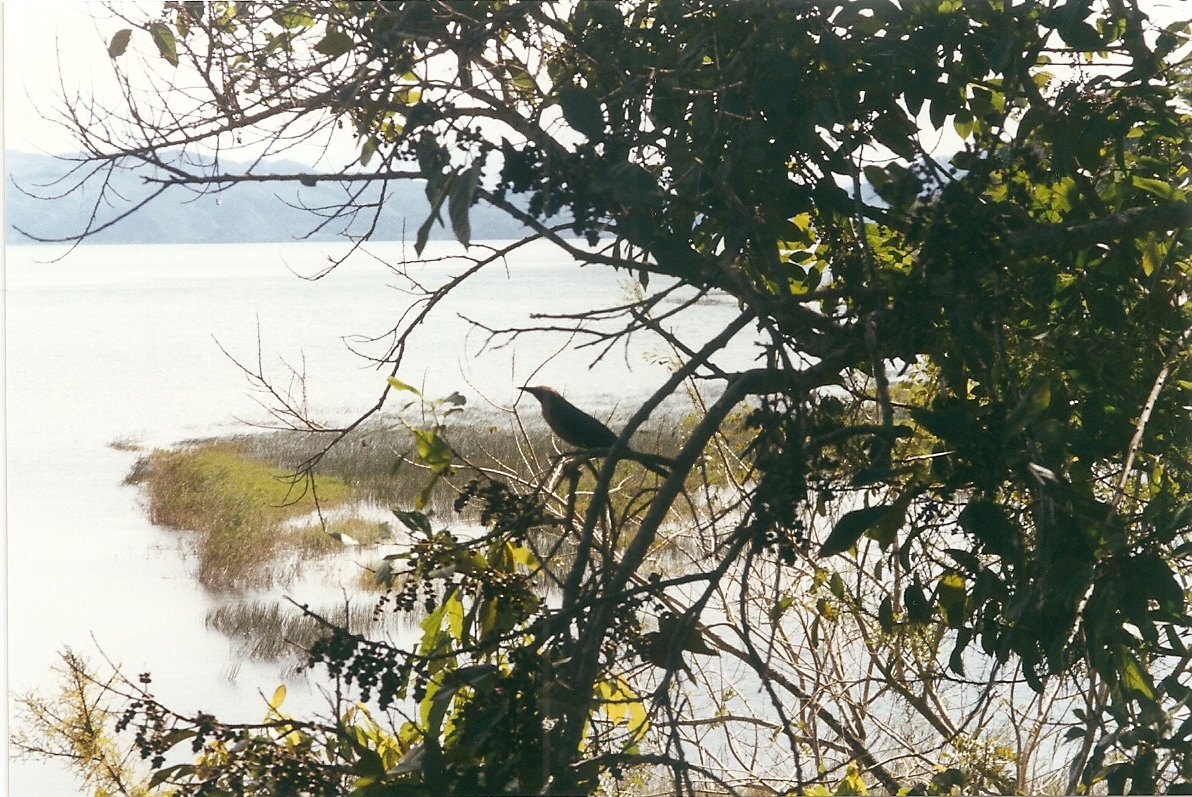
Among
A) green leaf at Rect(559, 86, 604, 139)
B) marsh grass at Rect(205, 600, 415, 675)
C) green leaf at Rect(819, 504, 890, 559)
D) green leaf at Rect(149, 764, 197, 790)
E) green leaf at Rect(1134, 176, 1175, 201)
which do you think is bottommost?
green leaf at Rect(149, 764, 197, 790)

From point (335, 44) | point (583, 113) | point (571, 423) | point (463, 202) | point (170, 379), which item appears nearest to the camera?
point (463, 202)

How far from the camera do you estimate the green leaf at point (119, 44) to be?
119 centimetres

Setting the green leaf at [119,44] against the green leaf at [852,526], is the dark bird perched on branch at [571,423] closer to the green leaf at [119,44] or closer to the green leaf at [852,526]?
the green leaf at [852,526]

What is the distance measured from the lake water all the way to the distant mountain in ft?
0.09

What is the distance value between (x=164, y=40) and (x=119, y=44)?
5 cm

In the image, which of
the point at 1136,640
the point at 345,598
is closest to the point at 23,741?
the point at 345,598

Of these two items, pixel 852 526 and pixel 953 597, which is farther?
pixel 953 597

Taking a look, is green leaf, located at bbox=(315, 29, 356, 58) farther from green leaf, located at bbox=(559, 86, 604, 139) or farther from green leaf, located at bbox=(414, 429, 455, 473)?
green leaf, located at bbox=(414, 429, 455, 473)

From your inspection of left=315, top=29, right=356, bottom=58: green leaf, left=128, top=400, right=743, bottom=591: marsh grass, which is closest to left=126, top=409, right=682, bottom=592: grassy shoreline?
left=128, top=400, right=743, bottom=591: marsh grass

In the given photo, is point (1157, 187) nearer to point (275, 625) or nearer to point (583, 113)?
point (583, 113)

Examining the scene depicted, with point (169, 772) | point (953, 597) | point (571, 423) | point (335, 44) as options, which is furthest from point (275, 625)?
point (953, 597)

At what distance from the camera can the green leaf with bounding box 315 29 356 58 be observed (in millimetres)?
1105

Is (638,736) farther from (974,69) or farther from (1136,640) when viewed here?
(974,69)

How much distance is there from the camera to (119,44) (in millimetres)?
1192
